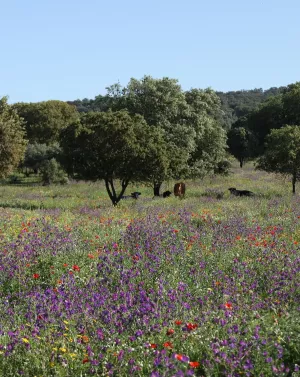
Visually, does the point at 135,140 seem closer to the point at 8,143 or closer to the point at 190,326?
the point at 8,143

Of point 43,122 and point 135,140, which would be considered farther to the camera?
point 43,122

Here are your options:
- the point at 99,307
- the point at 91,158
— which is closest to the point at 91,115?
the point at 91,158

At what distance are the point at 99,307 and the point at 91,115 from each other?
2196 cm

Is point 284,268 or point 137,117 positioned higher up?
point 137,117

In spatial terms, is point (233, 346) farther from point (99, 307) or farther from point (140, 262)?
point (140, 262)

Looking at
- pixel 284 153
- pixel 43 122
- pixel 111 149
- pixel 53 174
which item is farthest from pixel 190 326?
pixel 43 122

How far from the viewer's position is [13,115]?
32656mm

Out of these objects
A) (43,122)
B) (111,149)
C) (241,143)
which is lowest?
(111,149)

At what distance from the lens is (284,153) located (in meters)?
31.8

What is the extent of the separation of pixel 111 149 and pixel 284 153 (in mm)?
12292

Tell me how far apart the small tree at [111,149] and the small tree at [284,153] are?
8766 millimetres

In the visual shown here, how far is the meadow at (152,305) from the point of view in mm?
4504

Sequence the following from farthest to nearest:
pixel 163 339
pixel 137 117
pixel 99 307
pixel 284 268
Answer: pixel 137 117, pixel 284 268, pixel 99 307, pixel 163 339

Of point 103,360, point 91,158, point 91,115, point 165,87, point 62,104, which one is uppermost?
point 62,104
